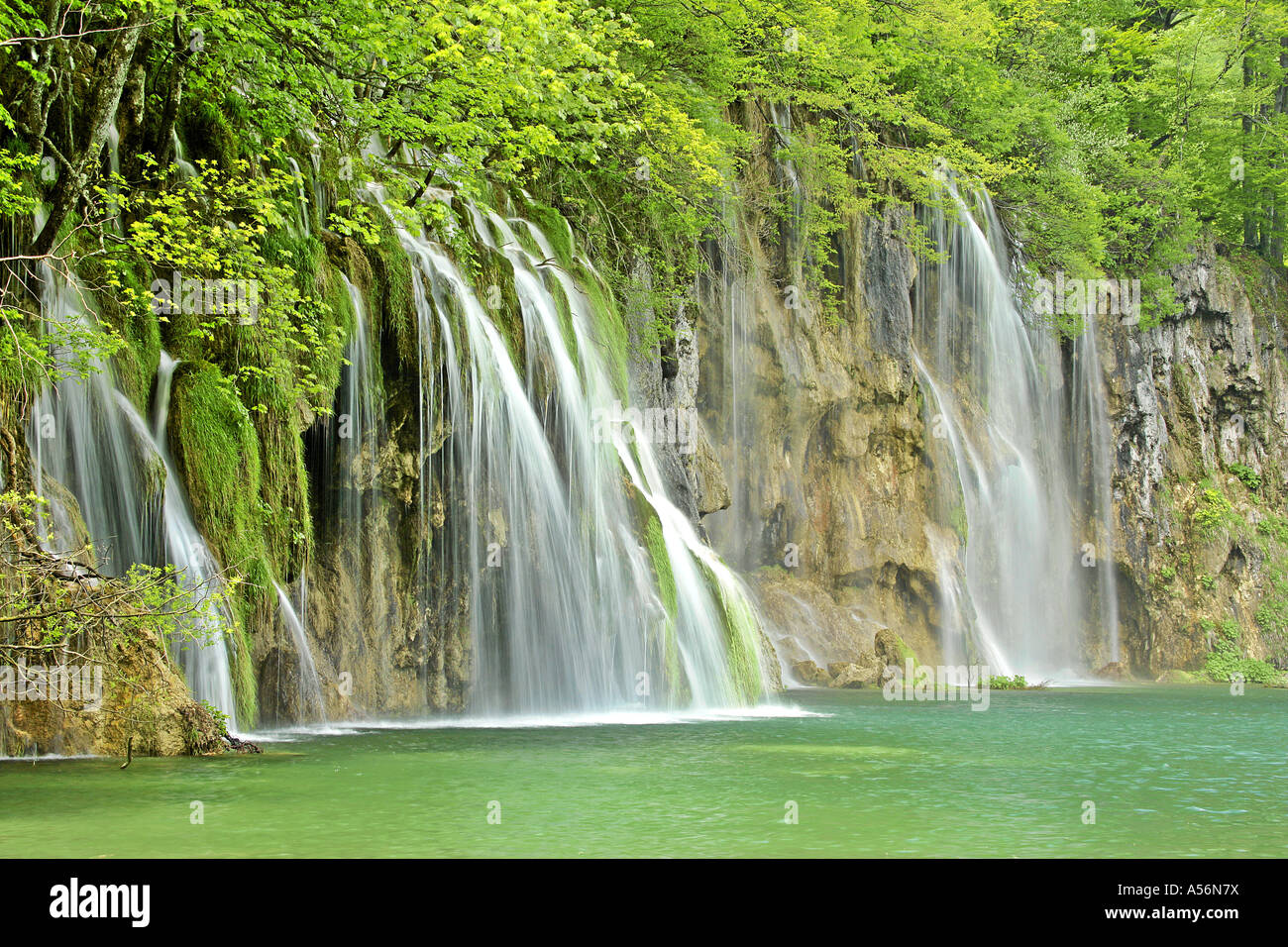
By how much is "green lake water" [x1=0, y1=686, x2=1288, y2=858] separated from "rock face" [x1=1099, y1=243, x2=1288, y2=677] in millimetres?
18785

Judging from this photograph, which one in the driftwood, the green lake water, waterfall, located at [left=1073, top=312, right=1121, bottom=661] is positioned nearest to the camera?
the green lake water

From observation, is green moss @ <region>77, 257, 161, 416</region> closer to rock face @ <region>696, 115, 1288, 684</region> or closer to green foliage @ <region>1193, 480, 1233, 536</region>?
rock face @ <region>696, 115, 1288, 684</region>

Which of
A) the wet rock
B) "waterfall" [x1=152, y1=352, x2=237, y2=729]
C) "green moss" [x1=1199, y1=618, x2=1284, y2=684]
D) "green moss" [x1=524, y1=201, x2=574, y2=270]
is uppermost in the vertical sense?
"green moss" [x1=524, y1=201, x2=574, y2=270]

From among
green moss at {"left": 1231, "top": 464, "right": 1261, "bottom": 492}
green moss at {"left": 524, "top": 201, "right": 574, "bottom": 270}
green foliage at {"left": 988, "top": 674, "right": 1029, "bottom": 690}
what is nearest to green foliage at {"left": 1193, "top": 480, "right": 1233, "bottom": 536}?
green moss at {"left": 1231, "top": 464, "right": 1261, "bottom": 492}

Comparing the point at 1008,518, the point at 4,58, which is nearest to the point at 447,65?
the point at 4,58

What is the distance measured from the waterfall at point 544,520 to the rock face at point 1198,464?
1840 cm

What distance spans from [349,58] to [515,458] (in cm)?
508

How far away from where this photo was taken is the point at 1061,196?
29.3m

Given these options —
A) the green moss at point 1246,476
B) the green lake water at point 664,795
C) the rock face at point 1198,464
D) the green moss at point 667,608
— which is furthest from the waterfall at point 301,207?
the green moss at point 1246,476

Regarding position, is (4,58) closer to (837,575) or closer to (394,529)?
(394,529)

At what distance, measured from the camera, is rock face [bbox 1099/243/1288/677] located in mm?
30328

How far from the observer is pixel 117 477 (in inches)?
382

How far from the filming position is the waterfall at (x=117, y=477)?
944cm

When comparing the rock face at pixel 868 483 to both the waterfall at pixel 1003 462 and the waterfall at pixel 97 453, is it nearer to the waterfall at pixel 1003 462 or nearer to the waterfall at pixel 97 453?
the waterfall at pixel 1003 462
